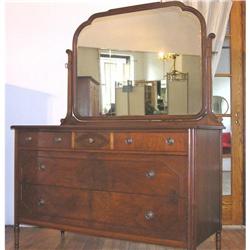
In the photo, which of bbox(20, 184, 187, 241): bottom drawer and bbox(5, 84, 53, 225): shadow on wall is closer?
bbox(20, 184, 187, 241): bottom drawer

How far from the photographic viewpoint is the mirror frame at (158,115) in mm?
2467

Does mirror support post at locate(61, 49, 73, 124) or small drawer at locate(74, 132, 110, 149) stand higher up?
mirror support post at locate(61, 49, 73, 124)

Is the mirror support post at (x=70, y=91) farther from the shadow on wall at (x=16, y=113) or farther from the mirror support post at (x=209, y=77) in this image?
the mirror support post at (x=209, y=77)

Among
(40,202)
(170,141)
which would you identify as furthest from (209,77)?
(40,202)

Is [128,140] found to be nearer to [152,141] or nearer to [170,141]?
[152,141]

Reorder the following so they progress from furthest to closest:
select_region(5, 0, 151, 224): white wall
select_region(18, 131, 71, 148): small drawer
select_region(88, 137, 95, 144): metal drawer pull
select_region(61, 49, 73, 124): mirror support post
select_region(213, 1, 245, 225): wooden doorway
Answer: select_region(5, 0, 151, 224): white wall → select_region(213, 1, 245, 225): wooden doorway → select_region(61, 49, 73, 124): mirror support post → select_region(18, 131, 71, 148): small drawer → select_region(88, 137, 95, 144): metal drawer pull

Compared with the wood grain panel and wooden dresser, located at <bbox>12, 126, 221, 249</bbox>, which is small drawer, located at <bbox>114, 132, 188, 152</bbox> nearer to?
wooden dresser, located at <bbox>12, 126, 221, 249</bbox>

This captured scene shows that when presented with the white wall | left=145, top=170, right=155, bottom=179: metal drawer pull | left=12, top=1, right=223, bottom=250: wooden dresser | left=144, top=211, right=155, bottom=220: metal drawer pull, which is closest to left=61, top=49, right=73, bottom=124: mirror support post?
left=12, top=1, right=223, bottom=250: wooden dresser

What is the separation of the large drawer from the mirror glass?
1.84 ft

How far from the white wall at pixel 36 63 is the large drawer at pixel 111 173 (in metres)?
0.80

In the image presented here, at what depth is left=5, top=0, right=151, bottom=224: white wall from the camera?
10.8 feet

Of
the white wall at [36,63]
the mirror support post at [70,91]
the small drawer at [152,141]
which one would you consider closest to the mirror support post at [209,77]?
the small drawer at [152,141]

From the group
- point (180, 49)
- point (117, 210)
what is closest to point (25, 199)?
point (117, 210)
